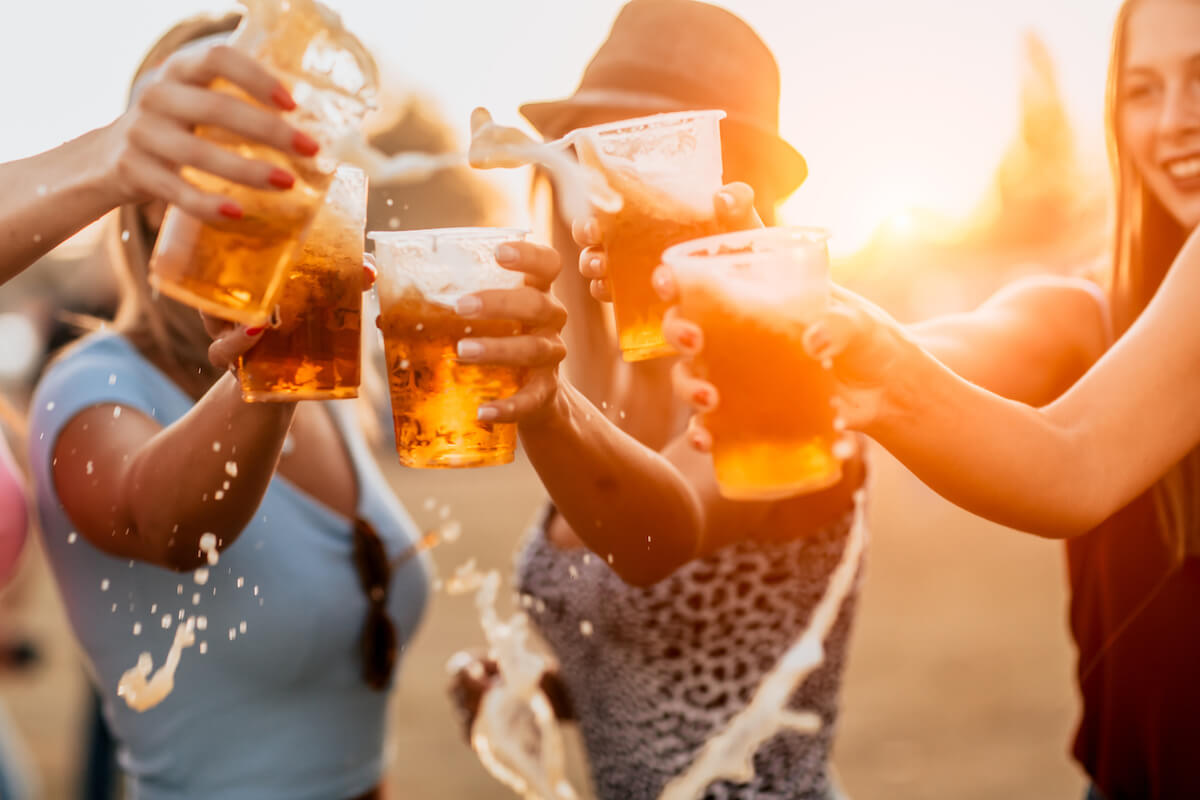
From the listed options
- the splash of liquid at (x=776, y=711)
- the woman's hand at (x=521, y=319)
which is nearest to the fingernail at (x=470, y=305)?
the woman's hand at (x=521, y=319)

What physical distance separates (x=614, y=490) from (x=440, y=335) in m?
0.47

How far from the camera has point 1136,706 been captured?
1.91m

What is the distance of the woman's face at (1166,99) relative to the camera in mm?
1886

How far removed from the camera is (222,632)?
207 cm

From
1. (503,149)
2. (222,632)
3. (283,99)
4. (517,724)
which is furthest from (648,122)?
(517,724)

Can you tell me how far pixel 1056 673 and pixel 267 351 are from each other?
575 cm

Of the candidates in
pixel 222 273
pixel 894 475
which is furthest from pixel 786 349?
pixel 894 475

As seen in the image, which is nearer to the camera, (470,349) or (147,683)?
(470,349)

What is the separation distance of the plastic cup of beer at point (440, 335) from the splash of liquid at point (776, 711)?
90cm

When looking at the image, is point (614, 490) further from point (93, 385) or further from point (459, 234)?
point (93, 385)

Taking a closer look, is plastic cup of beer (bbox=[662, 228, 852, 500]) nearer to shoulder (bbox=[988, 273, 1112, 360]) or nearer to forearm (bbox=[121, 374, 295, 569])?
forearm (bbox=[121, 374, 295, 569])

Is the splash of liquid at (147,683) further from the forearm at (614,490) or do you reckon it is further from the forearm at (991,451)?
the forearm at (991,451)

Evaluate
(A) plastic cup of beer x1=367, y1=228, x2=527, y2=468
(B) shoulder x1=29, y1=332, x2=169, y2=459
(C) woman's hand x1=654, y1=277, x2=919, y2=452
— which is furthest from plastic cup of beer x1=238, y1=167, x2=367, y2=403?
(B) shoulder x1=29, y1=332, x2=169, y2=459

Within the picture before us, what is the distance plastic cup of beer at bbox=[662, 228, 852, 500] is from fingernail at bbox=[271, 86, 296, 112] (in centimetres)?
49
